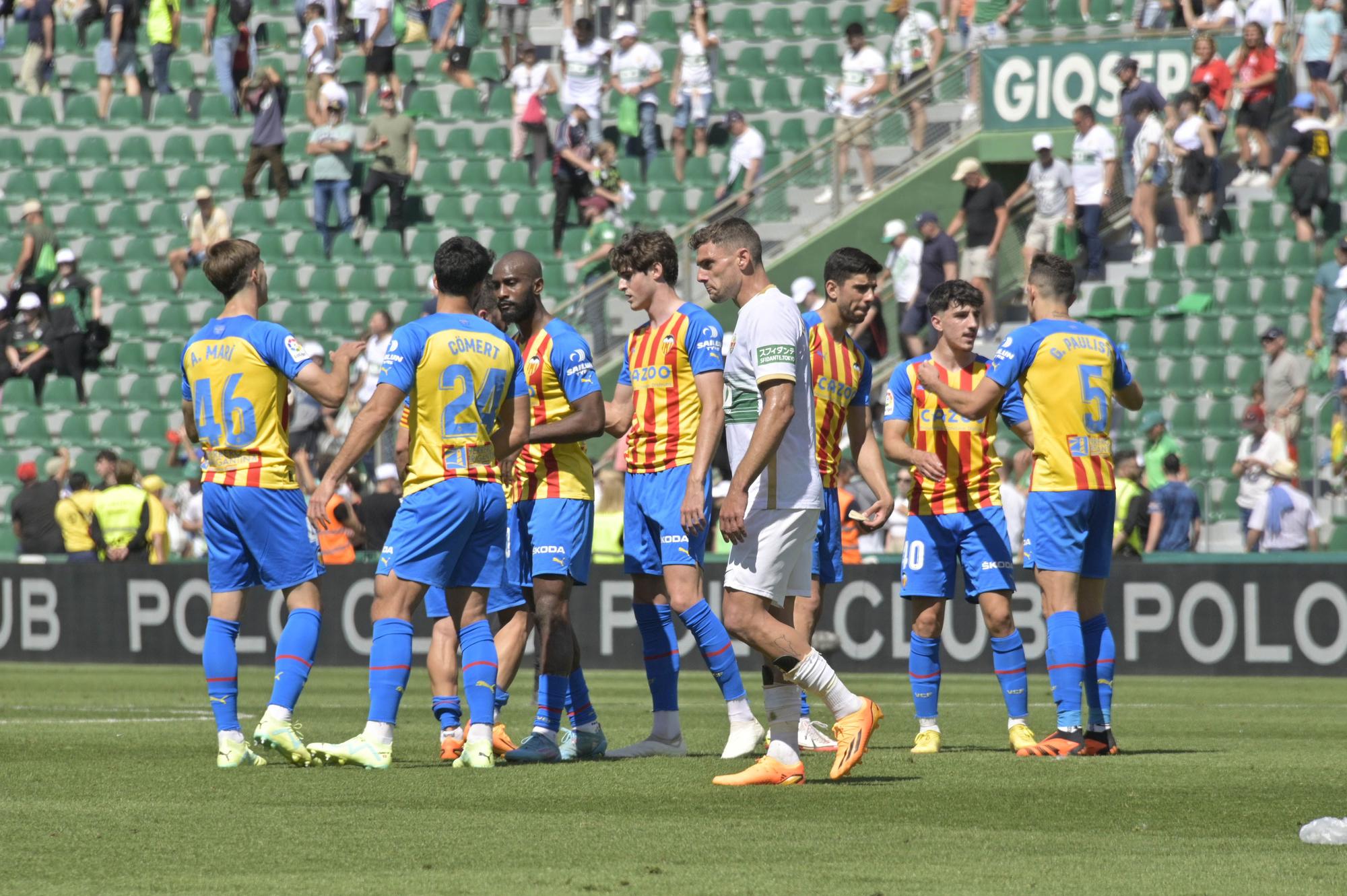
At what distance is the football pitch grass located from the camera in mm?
6312

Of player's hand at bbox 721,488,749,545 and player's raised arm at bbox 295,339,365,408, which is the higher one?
player's raised arm at bbox 295,339,365,408

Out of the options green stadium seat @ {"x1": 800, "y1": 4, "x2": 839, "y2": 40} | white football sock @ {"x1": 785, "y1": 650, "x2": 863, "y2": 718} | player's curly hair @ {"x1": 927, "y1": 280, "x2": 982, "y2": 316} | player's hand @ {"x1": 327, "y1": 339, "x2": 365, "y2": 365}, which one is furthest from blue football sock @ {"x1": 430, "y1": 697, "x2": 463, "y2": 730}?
green stadium seat @ {"x1": 800, "y1": 4, "x2": 839, "y2": 40}

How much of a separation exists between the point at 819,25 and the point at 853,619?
11.8 m

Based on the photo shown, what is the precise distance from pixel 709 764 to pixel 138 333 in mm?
21058

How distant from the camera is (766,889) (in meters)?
6.06

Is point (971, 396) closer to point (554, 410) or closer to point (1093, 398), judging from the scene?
point (1093, 398)

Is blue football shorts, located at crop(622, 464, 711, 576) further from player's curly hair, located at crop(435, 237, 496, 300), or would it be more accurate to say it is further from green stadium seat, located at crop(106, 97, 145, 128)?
green stadium seat, located at crop(106, 97, 145, 128)

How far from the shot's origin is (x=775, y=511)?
8.48 m

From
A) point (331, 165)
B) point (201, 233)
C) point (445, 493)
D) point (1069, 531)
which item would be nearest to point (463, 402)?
point (445, 493)

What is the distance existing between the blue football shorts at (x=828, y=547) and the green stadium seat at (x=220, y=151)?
A: 2184 cm

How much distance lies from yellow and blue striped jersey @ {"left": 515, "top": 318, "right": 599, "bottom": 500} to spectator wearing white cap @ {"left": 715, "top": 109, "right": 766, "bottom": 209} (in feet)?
52.3

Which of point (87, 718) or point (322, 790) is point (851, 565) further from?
point (322, 790)

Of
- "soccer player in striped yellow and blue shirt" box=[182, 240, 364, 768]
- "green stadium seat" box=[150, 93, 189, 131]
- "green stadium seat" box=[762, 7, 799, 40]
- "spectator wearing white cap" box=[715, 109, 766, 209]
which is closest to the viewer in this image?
"soccer player in striped yellow and blue shirt" box=[182, 240, 364, 768]

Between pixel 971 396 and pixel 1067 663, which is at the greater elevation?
pixel 971 396
